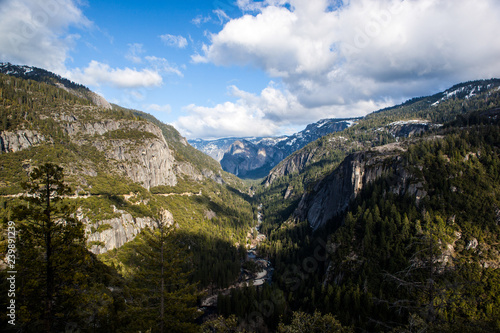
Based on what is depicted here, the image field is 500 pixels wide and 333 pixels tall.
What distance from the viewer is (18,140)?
103000mm

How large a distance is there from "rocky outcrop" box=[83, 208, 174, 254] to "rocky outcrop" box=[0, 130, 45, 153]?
1988 inches

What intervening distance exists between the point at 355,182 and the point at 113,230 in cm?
11532

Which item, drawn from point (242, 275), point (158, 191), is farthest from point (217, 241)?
point (158, 191)

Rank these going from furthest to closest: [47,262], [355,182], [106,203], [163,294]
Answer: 1. [355,182]
2. [106,203]
3. [163,294]
4. [47,262]

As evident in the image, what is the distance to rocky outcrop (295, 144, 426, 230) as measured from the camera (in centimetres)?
9950

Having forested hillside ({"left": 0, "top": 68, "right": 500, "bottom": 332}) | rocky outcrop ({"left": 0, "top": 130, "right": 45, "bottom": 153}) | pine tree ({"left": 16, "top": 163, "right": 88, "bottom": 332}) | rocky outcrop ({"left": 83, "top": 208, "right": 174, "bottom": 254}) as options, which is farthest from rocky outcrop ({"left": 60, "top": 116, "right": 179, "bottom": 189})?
pine tree ({"left": 16, "top": 163, "right": 88, "bottom": 332})

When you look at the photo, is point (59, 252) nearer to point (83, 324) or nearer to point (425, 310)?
point (83, 324)

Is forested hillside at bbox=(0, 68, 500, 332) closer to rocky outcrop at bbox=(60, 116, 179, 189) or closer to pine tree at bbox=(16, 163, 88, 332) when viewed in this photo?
pine tree at bbox=(16, 163, 88, 332)

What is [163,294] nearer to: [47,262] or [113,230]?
[47,262]

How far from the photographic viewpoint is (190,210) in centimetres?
15488

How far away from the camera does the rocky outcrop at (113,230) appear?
263ft

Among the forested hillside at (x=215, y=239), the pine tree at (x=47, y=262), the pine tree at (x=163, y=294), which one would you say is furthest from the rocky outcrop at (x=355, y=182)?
the pine tree at (x=47, y=262)

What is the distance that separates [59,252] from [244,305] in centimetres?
6923

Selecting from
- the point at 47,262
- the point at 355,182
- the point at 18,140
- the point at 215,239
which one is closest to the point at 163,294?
the point at 47,262
